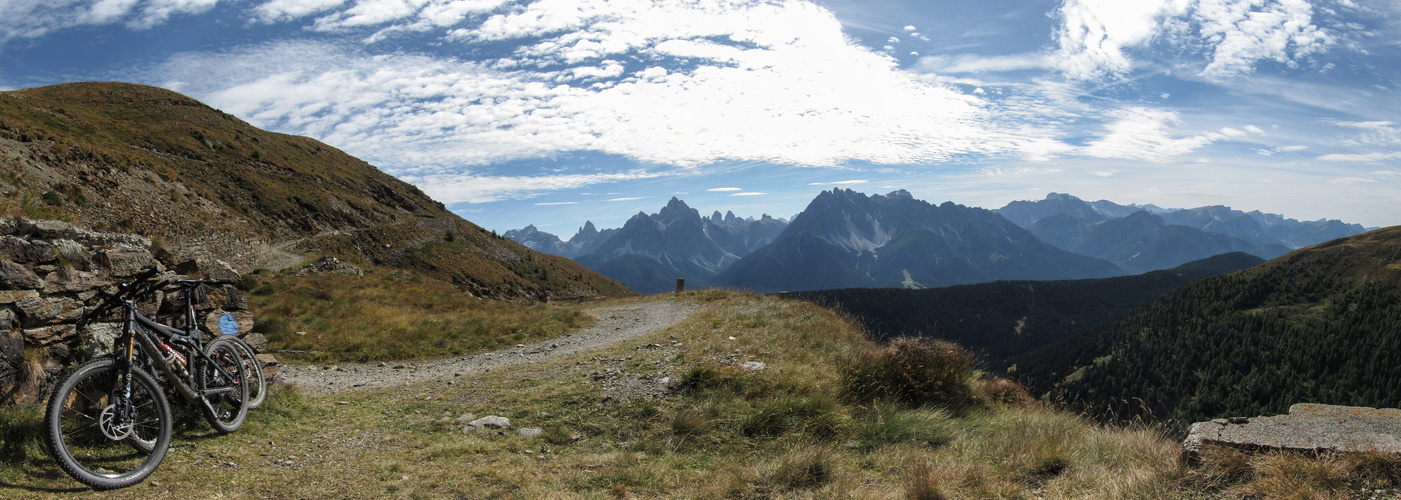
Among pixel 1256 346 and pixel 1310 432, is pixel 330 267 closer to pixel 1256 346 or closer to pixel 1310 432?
pixel 1310 432

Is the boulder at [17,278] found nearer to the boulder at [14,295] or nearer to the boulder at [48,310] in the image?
the boulder at [14,295]

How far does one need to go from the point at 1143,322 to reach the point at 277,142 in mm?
225301

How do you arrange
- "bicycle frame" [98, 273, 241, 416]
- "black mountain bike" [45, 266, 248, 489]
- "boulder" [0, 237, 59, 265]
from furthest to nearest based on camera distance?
1. "boulder" [0, 237, 59, 265]
2. "bicycle frame" [98, 273, 241, 416]
3. "black mountain bike" [45, 266, 248, 489]

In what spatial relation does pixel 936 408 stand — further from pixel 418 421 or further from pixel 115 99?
pixel 115 99

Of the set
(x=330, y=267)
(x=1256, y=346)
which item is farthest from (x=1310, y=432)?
(x=1256, y=346)

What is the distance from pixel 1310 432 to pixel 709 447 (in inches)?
265

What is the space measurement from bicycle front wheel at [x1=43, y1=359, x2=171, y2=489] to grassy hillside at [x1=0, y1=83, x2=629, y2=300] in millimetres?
4460

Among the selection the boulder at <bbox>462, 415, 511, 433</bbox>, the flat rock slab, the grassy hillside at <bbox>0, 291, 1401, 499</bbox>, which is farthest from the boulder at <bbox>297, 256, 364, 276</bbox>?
the flat rock slab

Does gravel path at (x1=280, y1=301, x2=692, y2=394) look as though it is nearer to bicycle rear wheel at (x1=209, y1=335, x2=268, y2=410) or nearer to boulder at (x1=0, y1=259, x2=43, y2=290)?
bicycle rear wheel at (x1=209, y1=335, x2=268, y2=410)

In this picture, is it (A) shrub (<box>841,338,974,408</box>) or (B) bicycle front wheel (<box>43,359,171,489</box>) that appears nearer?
(B) bicycle front wheel (<box>43,359,171,489</box>)

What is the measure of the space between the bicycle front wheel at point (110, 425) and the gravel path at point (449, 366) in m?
4.61

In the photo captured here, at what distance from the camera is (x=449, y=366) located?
13117 mm

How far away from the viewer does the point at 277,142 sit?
7681cm

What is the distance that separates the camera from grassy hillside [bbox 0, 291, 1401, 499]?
521 cm
